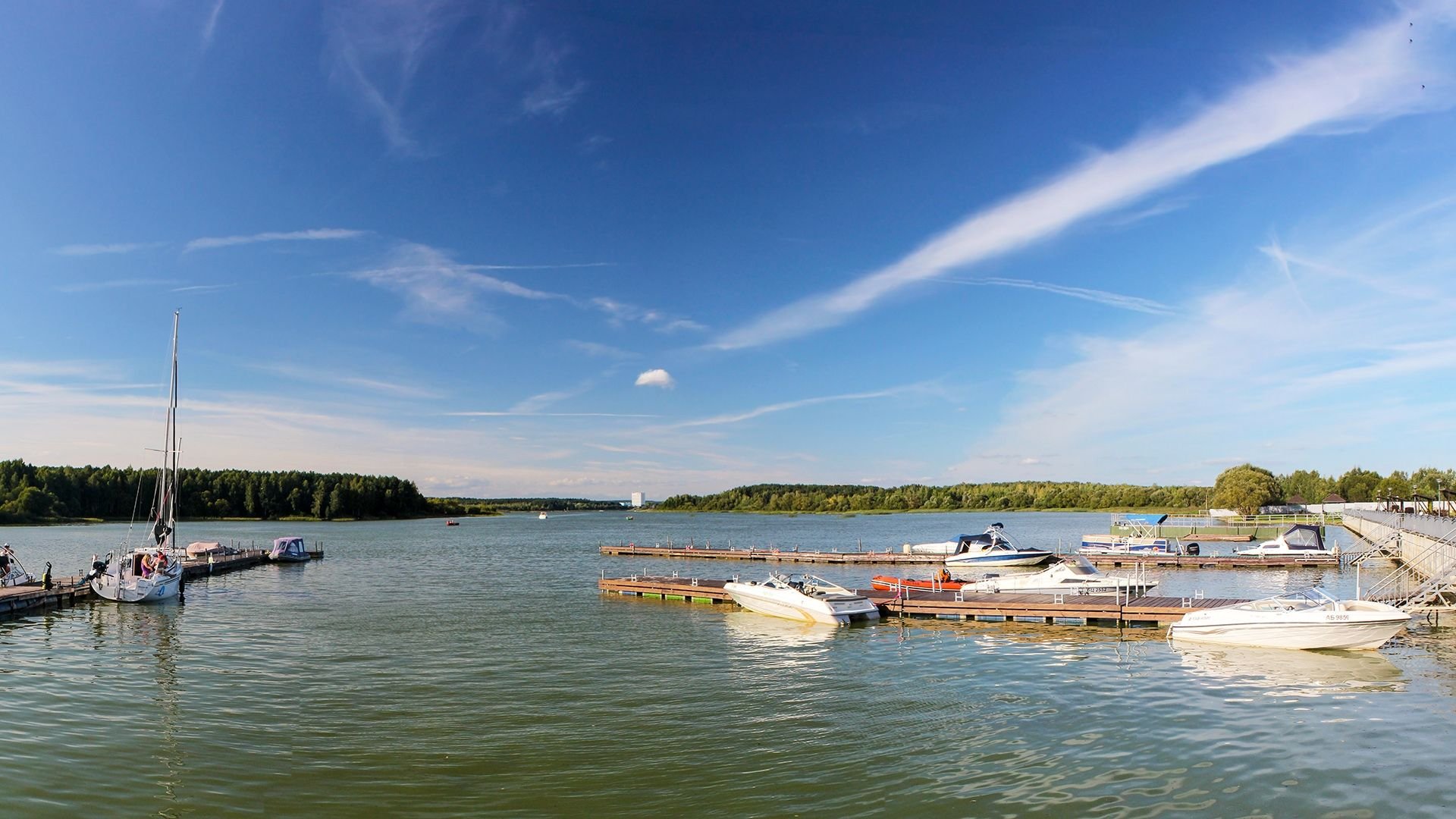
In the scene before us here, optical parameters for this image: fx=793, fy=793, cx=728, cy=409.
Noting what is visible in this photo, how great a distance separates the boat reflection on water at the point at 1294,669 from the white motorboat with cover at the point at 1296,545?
3869 centimetres

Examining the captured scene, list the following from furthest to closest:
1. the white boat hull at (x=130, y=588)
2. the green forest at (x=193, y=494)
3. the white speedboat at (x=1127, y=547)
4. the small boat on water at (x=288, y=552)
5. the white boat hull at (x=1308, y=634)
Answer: the green forest at (x=193, y=494), the small boat on water at (x=288, y=552), the white speedboat at (x=1127, y=547), the white boat hull at (x=130, y=588), the white boat hull at (x=1308, y=634)

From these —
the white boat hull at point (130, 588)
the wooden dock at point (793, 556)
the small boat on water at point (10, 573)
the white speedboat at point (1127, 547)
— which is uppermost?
the small boat on water at point (10, 573)

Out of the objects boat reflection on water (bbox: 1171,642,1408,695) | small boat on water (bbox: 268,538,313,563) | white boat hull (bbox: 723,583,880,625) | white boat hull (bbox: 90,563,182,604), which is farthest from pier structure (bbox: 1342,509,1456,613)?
small boat on water (bbox: 268,538,313,563)

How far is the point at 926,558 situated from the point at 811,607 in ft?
118

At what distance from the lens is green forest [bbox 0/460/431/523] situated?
473ft

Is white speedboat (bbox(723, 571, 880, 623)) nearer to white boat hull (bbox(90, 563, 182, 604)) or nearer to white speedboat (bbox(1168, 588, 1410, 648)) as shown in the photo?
white speedboat (bbox(1168, 588, 1410, 648))

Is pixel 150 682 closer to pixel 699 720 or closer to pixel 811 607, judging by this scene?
pixel 699 720

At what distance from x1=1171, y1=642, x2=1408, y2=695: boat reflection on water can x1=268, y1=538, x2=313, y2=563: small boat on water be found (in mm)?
68238

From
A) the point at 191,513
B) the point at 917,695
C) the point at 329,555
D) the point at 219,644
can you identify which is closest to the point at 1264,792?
the point at 917,695

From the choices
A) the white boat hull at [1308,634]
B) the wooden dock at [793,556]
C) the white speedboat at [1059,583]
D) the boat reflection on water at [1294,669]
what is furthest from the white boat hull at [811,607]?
the wooden dock at [793,556]

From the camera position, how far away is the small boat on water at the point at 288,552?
68938mm

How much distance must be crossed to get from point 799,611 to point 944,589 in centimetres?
880

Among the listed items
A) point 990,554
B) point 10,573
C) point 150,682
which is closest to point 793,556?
point 990,554

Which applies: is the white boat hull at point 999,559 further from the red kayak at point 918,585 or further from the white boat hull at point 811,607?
the white boat hull at point 811,607
